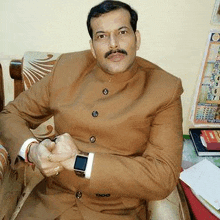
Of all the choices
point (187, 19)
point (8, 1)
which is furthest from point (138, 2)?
point (8, 1)

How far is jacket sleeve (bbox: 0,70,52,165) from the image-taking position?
144 cm

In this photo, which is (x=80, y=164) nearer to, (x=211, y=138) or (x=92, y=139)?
(x=92, y=139)

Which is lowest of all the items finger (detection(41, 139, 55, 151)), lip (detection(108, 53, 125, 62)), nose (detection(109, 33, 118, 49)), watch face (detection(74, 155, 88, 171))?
watch face (detection(74, 155, 88, 171))

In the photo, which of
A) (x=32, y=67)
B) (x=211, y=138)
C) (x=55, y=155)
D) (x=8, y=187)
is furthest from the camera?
(x=211, y=138)

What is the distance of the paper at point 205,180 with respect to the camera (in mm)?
1470

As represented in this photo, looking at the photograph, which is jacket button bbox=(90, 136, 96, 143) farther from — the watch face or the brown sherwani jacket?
the watch face

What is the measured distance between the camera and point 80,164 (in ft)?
4.11

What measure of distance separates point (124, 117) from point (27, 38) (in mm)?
921

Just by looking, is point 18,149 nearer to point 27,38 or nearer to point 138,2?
point 27,38

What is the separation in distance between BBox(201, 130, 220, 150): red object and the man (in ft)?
1.99

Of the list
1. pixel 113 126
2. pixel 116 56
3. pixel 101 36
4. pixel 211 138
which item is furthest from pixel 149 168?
pixel 211 138

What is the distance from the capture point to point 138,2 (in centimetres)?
171

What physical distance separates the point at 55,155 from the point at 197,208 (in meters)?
0.78

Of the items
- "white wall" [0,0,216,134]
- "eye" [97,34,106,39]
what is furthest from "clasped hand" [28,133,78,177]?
"white wall" [0,0,216,134]
